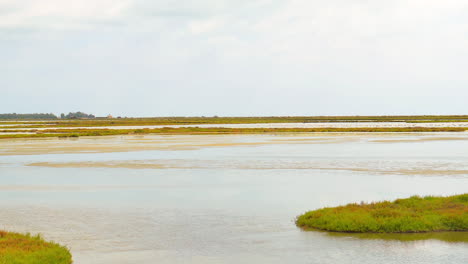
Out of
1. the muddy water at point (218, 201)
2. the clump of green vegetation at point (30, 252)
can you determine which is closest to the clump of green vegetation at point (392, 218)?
the muddy water at point (218, 201)

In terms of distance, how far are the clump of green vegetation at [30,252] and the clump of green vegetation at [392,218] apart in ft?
22.8

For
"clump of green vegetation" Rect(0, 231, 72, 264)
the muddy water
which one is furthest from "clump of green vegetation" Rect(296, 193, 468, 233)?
"clump of green vegetation" Rect(0, 231, 72, 264)

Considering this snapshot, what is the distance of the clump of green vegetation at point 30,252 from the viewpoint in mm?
12375

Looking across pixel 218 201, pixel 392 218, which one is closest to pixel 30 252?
pixel 392 218

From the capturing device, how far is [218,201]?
21.8 metres

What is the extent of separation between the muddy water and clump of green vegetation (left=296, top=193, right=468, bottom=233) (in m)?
0.49

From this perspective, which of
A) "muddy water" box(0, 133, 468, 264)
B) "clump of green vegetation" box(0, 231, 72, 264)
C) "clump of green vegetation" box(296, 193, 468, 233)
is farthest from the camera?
"clump of green vegetation" box(296, 193, 468, 233)

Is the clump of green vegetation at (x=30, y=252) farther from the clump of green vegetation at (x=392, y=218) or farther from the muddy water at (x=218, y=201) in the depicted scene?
the clump of green vegetation at (x=392, y=218)

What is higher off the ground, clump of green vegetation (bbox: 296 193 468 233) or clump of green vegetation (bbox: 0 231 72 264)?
clump of green vegetation (bbox: 296 193 468 233)

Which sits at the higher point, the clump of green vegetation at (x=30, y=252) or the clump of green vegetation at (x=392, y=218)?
the clump of green vegetation at (x=392, y=218)

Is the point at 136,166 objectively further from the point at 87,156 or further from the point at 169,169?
the point at 87,156

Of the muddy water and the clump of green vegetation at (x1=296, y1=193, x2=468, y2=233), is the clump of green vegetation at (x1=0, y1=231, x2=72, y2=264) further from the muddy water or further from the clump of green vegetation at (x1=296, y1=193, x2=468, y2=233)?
the clump of green vegetation at (x1=296, y1=193, x2=468, y2=233)

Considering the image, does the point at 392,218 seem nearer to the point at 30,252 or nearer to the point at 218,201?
the point at 218,201

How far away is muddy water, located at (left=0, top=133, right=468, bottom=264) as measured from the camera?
557 inches
